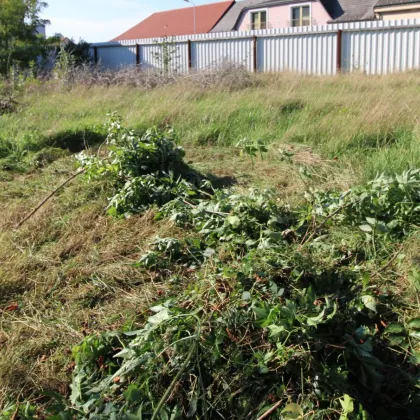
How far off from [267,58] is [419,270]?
46.2 feet

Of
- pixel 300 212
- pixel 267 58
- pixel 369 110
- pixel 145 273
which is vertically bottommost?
pixel 145 273

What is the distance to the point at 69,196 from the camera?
15.8ft

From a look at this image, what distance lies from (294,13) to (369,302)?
32.1 m

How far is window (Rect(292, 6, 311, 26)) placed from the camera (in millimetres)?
31422

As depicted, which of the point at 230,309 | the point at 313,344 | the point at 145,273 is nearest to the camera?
the point at 313,344

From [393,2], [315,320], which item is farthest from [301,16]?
[315,320]

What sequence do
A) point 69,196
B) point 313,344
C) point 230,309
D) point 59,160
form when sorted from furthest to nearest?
1. point 59,160
2. point 69,196
3. point 230,309
4. point 313,344

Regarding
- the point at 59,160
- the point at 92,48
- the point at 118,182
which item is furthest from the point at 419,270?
the point at 92,48

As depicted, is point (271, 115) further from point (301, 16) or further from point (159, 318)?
point (301, 16)

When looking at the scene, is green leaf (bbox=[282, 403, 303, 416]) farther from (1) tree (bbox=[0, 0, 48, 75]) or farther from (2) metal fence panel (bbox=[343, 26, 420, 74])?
(1) tree (bbox=[0, 0, 48, 75])

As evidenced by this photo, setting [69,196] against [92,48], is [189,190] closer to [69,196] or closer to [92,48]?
[69,196]

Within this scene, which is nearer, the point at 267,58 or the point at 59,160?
the point at 59,160

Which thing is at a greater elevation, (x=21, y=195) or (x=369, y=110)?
(x=369, y=110)

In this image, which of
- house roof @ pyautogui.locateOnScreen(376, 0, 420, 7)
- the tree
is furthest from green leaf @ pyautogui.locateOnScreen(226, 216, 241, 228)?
house roof @ pyautogui.locateOnScreen(376, 0, 420, 7)
